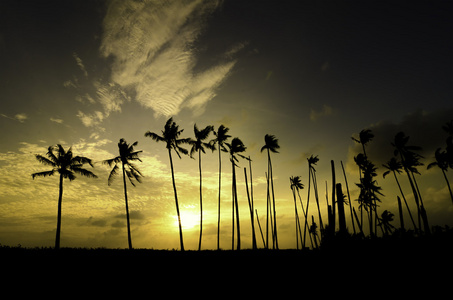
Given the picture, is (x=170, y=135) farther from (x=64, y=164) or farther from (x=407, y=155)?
(x=407, y=155)

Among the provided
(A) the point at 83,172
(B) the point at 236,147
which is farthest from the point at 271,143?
(A) the point at 83,172

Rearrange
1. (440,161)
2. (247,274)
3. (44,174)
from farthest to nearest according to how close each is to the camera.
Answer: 1. (440,161)
2. (44,174)
3. (247,274)

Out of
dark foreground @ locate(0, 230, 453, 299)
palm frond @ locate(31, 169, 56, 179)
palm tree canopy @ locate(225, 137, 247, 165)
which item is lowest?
dark foreground @ locate(0, 230, 453, 299)

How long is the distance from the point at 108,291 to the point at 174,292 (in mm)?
2530

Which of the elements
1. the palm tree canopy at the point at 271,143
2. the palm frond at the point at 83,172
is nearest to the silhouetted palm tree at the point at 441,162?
the palm tree canopy at the point at 271,143

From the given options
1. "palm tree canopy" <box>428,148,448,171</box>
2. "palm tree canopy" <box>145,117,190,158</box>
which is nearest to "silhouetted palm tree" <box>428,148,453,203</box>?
"palm tree canopy" <box>428,148,448,171</box>

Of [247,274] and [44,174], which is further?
[44,174]

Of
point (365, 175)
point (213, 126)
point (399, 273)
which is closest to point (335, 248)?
point (399, 273)

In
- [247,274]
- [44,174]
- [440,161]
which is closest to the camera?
[247,274]

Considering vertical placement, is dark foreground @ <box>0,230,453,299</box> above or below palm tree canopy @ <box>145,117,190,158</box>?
below

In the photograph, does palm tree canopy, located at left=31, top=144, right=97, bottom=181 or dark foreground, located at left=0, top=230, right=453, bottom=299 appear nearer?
dark foreground, located at left=0, top=230, right=453, bottom=299

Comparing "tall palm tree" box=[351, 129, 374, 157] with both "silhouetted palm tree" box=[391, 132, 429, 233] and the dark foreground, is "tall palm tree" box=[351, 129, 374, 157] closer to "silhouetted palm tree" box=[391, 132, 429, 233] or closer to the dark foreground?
"silhouetted palm tree" box=[391, 132, 429, 233]

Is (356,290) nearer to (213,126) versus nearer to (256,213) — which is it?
(213,126)

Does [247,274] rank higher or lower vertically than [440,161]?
lower
